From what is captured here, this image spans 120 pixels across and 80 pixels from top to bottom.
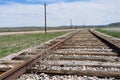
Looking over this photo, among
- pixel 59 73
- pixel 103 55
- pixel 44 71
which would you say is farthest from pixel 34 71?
pixel 103 55

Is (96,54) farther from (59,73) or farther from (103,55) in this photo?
(59,73)

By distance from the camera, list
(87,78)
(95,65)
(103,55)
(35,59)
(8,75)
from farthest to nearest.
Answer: (103,55) → (35,59) → (95,65) → (87,78) → (8,75)

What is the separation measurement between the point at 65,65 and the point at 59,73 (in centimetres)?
92

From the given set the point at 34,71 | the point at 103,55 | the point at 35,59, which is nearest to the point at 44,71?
the point at 34,71

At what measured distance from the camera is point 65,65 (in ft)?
19.8

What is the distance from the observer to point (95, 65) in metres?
5.83

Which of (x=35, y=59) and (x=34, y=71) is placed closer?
(x=34, y=71)

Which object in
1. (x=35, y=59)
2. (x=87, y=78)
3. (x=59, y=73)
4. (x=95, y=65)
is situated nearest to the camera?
(x=87, y=78)

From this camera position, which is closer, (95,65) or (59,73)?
(59,73)

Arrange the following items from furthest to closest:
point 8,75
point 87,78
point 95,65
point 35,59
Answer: point 35,59
point 95,65
point 87,78
point 8,75

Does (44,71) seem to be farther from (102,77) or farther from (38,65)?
(102,77)

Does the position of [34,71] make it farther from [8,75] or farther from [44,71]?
[8,75]

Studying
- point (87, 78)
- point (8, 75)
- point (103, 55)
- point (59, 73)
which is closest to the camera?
point (8, 75)

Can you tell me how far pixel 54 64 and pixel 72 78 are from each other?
1429 millimetres
